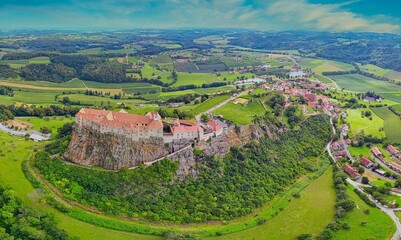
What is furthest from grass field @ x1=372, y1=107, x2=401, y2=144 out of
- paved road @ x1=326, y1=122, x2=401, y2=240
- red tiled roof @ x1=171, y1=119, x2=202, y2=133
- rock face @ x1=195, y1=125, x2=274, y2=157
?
Answer: red tiled roof @ x1=171, y1=119, x2=202, y2=133

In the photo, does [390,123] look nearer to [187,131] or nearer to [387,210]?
[387,210]

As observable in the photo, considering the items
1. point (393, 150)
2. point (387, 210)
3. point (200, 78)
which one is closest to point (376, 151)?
point (393, 150)

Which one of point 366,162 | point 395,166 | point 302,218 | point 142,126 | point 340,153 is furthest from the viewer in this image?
point 340,153

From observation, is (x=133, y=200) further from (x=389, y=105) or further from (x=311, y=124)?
(x=389, y=105)

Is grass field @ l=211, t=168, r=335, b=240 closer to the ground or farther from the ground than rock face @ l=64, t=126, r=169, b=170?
closer to the ground

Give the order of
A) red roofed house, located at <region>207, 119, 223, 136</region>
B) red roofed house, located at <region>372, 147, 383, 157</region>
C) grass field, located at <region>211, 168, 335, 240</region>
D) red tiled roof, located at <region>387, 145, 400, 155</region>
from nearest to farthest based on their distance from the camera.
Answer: grass field, located at <region>211, 168, 335, 240</region>, red roofed house, located at <region>207, 119, 223, 136</region>, red roofed house, located at <region>372, 147, 383, 157</region>, red tiled roof, located at <region>387, 145, 400, 155</region>

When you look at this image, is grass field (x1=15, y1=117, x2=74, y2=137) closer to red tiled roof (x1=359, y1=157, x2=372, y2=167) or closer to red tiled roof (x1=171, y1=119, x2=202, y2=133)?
red tiled roof (x1=171, y1=119, x2=202, y2=133)

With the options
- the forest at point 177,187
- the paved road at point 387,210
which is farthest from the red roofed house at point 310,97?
the forest at point 177,187
